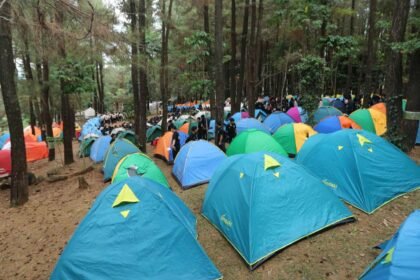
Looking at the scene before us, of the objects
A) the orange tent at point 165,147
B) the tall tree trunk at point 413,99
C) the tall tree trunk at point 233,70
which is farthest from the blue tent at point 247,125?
the tall tree trunk at point 413,99

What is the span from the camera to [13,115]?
722 cm

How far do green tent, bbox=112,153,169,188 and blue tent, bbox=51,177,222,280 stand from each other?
254 cm

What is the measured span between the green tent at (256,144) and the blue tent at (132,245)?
440cm

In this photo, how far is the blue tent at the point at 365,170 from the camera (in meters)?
5.55

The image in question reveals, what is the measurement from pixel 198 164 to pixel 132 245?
4164 mm

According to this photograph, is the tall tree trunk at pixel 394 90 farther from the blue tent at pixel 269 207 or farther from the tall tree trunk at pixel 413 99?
the blue tent at pixel 269 207

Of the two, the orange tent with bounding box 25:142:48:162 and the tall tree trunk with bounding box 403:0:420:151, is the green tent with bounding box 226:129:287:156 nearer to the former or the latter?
the tall tree trunk with bounding box 403:0:420:151

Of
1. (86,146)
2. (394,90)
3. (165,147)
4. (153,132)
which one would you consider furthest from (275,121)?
(86,146)

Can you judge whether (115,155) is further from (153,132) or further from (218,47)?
(153,132)

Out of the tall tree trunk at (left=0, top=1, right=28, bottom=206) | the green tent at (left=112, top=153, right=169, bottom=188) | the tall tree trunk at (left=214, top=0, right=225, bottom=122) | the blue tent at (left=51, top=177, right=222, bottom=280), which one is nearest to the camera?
the blue tent at (left=51, top=177, right=222, bottom=280)

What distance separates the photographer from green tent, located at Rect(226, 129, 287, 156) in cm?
825

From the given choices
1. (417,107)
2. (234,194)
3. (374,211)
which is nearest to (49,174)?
(234,194)

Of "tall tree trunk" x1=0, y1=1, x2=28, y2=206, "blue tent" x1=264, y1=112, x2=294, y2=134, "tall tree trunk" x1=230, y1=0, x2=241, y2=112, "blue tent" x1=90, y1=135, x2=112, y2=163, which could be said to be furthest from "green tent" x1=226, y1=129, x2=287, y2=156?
"tall tree trunk" x1=230, y1=0, x2=241, y2=112

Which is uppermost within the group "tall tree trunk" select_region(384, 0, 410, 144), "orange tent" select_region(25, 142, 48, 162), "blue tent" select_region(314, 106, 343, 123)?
"tall tree trunk" select_region(384, 0, 410, 144)
